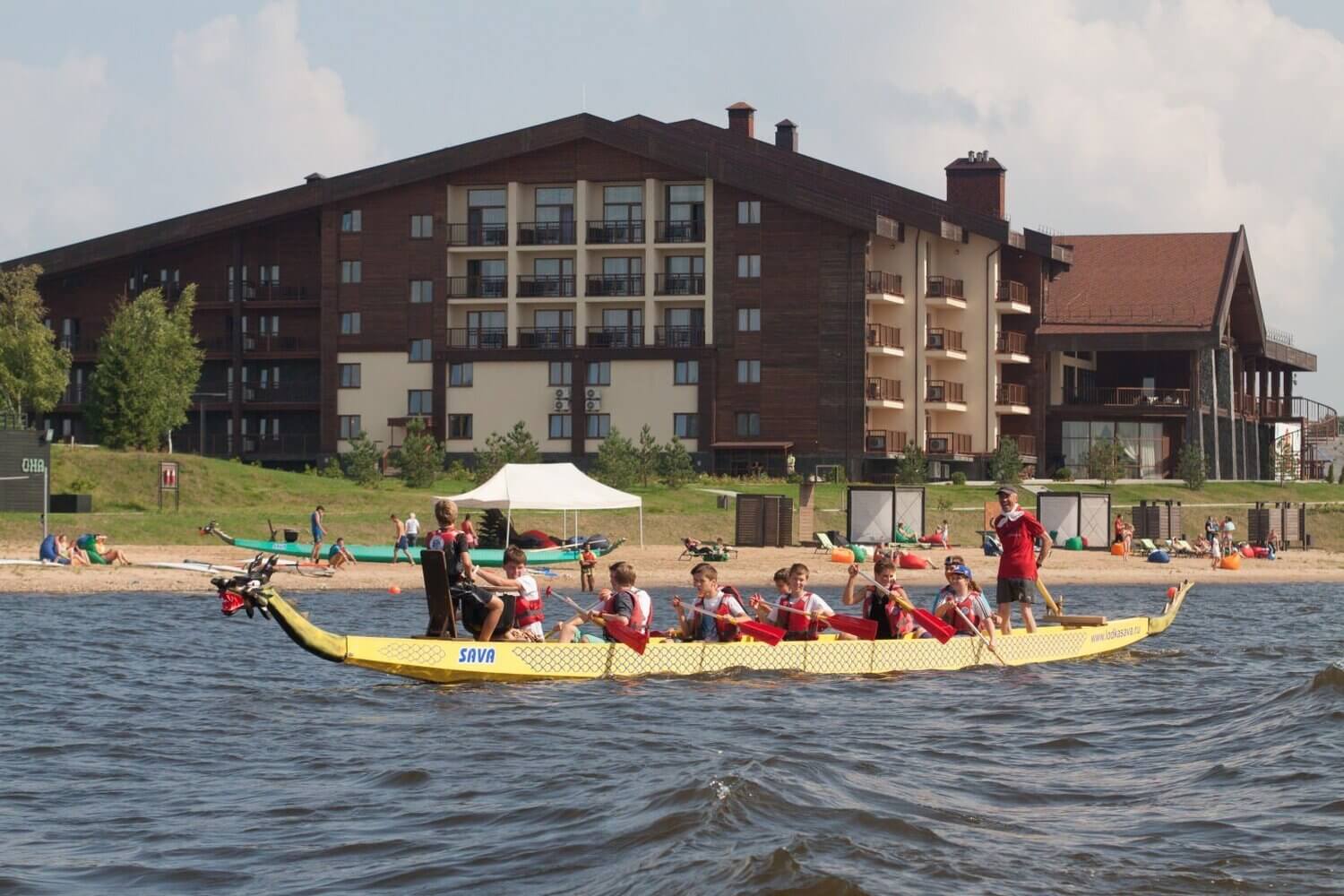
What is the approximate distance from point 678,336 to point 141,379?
2211 centimetres

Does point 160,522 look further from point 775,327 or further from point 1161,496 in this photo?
point 1161,496

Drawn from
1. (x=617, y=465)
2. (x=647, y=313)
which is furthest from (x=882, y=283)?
(x=617, y=465)

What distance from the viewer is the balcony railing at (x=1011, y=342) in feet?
247

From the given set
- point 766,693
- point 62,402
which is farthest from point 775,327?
point 766,693

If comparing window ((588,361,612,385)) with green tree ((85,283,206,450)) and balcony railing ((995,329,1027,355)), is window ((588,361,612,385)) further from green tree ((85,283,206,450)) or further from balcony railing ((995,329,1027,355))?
balcony railing ((995,329,1027,355))

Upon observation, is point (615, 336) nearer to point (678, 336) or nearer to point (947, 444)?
point (678, 336)

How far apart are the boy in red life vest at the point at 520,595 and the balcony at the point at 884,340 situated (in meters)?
50.7

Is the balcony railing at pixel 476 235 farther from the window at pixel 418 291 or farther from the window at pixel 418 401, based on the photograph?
the window at pixel 418 401

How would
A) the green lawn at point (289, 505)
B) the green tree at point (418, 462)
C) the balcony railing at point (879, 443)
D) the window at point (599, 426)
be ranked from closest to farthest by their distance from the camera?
the green lawn at point (289, 505)
the green tree at point (418, 462)
the balcony railing at point (879, 443)
the window at point (599, 426)

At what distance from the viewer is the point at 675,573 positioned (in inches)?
1757

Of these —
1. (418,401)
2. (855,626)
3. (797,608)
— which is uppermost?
(418,401)

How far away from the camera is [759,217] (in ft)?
236

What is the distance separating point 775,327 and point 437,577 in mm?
52220

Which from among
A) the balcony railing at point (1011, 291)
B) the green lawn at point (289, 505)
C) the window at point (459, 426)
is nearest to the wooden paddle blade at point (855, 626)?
the green lawn at point (289, 505)
